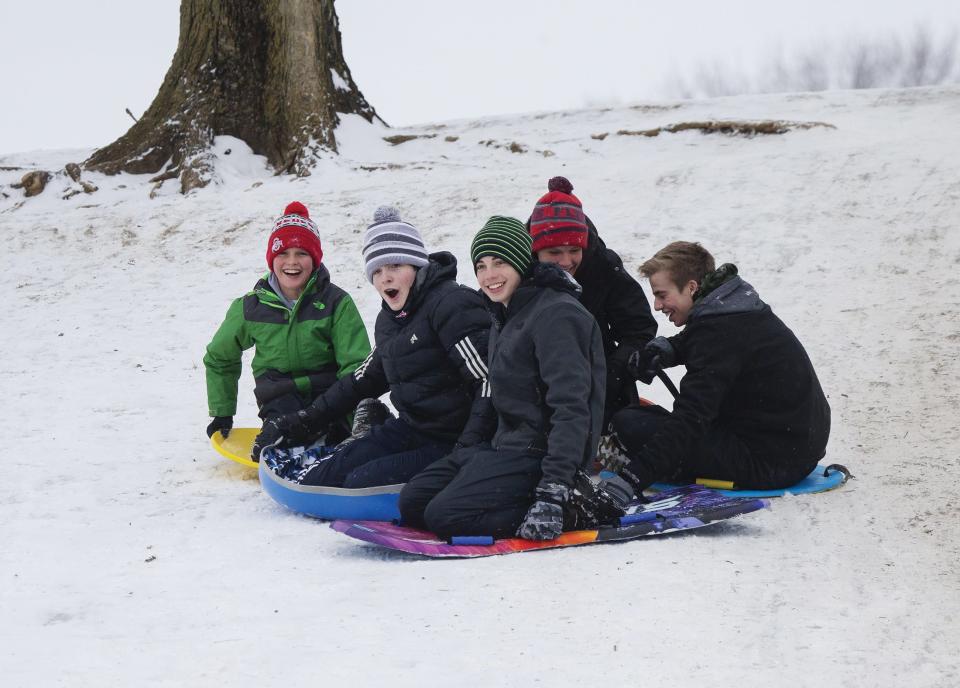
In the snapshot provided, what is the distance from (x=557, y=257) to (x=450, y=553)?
1.53 metres

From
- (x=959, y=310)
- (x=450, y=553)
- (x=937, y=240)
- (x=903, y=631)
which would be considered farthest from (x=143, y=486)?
(x=937, y=240)

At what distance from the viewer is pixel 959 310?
5680mm

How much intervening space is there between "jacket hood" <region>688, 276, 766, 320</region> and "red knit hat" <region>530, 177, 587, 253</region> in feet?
2.17

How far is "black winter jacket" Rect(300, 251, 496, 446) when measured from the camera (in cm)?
381

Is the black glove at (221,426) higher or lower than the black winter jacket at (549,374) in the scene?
lower

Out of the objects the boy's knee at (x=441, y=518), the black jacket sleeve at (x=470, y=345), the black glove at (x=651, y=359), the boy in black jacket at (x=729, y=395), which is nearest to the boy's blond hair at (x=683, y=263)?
the boy in black jacket at (x=729, y=395)

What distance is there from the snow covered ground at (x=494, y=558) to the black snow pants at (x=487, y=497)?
0.23 metres

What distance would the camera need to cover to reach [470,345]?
3.82m

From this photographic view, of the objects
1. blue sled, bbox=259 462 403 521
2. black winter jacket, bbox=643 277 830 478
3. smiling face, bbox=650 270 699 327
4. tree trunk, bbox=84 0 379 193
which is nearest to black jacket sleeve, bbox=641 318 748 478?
black winter jacket, bbox=643 277 830 478

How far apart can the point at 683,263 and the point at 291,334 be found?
76.9 inches

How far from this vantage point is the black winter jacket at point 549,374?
10.8 feet

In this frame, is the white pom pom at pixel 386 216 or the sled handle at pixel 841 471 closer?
the sled handle at pixel 841 471

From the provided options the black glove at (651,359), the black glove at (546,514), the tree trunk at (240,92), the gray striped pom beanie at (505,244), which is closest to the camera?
the black glove at (546,514)

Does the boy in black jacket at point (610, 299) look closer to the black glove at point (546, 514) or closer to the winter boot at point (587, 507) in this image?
the winter boot at point (587, 507)
